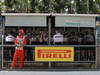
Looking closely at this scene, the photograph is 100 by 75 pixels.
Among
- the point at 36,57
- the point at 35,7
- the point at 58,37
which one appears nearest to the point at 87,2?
the point at 35,7

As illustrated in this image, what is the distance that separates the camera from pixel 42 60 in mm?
10734

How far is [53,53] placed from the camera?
10656mm

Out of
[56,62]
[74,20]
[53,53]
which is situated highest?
[74,20]

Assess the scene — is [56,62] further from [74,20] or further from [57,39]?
[74,20]

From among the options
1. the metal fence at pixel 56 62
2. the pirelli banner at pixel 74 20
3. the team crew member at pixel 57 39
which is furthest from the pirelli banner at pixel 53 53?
the team crew member at pixel 57 39

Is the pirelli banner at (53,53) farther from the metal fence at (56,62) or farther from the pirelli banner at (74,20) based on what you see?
the pirelli banner at (74,20)

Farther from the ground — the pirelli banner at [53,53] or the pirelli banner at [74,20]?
the pirelli banner at [74,20]

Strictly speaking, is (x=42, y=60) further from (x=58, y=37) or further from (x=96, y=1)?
(x=96, y=1)

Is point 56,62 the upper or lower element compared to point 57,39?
lower

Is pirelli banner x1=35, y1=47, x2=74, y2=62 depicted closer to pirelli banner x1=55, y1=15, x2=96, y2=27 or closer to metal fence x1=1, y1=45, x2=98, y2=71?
metal fence x1=1, y1=45, x2=98, y2=71

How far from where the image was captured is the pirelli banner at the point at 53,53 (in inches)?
420

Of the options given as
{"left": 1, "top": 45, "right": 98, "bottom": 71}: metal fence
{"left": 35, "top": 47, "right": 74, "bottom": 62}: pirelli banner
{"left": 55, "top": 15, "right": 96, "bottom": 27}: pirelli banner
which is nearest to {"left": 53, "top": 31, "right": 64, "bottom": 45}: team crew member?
{"left": 55, "top": 15, "right": 96, "bottom": 27}: pirelli banner

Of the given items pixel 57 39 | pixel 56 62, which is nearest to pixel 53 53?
pixel 56 62

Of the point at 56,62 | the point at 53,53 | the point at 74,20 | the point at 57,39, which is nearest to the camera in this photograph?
the point at 53,53
